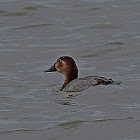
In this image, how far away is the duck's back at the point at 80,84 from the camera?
11219mm

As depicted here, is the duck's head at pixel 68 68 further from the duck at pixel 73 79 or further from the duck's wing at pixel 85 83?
the duck's wing at pixel 85 83

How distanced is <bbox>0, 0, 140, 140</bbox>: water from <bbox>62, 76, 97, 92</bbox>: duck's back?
0.13 meters

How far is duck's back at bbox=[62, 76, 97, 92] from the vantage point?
11.2 metres

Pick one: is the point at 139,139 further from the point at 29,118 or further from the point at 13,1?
the point at 13,1

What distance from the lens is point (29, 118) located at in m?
9.76

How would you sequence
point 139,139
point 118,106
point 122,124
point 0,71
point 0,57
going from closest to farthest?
point 139,139, point 122,124, point 118,106, point 0,71, point 0,57

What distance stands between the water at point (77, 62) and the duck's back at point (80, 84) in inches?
4.9

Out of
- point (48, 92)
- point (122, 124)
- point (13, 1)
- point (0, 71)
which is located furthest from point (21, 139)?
point (13, 1)

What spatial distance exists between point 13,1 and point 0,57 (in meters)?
7.04

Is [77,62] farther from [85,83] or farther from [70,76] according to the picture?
[85,83]

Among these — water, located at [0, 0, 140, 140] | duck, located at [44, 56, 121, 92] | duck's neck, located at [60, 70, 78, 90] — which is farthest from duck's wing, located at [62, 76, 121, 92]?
duck's neck, located at [60, 70, 78, 90]

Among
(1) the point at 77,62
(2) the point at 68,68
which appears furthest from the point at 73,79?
(1) the point at 77,62

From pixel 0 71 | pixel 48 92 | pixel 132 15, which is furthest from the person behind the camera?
pixel 132 15

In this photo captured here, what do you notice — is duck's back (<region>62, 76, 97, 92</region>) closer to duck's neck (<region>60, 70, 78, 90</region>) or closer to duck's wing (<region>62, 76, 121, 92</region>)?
duck's wing (<region>62, 76, 121, 92</region>)
